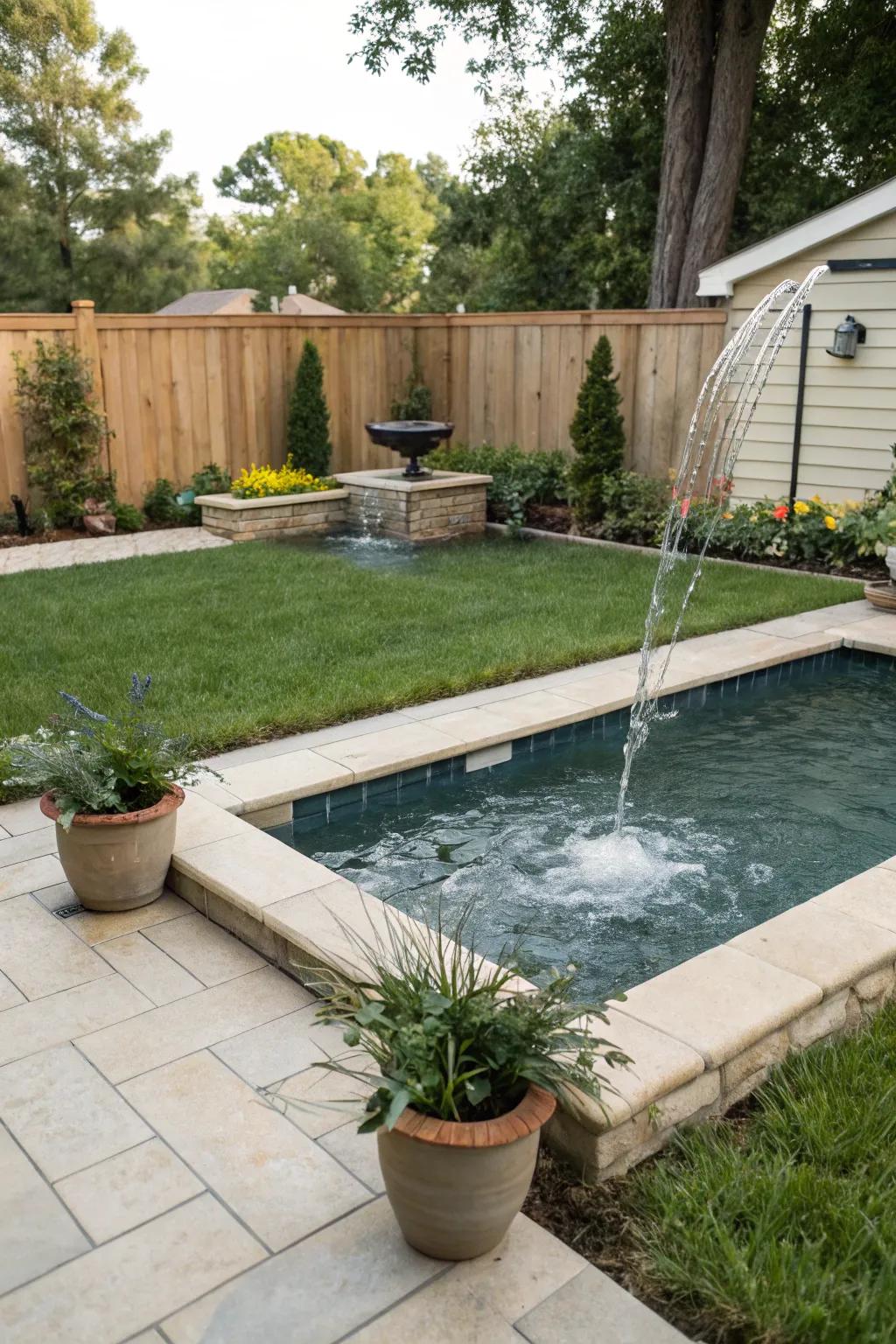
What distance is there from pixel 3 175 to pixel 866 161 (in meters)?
18.0

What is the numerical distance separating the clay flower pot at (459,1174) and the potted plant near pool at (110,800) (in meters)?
1.62

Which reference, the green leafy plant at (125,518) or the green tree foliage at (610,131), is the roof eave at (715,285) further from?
the green tree foliage at (610,131)

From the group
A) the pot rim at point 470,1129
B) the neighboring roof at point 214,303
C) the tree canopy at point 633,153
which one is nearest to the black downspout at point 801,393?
the tree canopy at point 633,153

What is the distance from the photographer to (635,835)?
4312 mm

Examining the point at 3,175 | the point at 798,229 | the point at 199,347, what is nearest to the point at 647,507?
the point at 798,229

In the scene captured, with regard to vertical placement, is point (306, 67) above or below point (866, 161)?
above

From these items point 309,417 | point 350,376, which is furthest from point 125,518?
point 350,376

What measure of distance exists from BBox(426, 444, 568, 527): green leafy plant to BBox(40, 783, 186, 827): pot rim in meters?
7.33

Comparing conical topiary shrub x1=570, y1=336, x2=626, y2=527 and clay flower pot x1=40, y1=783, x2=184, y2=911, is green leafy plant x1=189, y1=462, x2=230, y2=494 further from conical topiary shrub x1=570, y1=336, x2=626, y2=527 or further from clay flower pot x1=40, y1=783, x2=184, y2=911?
clay flower pot x1=40, y1=783, x2=184, y2=911

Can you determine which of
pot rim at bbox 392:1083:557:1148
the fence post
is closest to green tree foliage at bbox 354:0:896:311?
the fence post

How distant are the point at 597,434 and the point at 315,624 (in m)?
4.18

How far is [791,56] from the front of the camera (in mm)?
15469

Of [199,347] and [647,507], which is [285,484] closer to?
[199,347]

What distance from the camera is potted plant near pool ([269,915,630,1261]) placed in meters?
2.04
